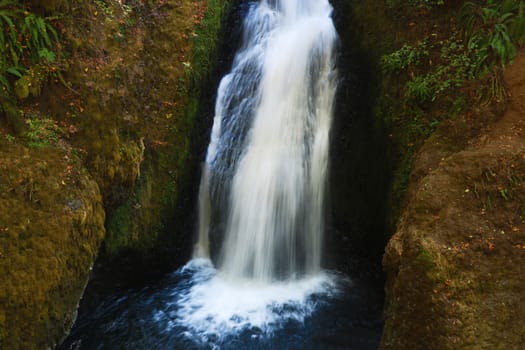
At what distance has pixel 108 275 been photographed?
20.7 ft

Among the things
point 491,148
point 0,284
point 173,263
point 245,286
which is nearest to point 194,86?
point 173,263

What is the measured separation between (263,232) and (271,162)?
1297mm

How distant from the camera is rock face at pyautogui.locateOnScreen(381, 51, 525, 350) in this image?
3584 millimetres

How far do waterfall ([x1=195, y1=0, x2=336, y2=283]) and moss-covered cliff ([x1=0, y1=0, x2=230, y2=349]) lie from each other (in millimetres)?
629

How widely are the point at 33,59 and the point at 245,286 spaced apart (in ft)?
15.7

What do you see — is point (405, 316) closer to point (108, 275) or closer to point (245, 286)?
point (245, 286)

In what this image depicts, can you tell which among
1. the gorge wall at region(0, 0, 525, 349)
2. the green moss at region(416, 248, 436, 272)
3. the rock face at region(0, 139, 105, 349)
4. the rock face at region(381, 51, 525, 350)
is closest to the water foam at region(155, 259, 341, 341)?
the gorge wall at region(0, 0, 525, 349)

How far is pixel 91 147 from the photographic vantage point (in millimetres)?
5746

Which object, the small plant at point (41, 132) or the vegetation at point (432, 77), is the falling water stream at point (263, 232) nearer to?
the vegetation at point (432, 77)

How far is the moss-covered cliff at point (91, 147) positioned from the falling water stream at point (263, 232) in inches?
25.7

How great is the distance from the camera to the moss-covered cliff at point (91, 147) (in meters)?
4.54

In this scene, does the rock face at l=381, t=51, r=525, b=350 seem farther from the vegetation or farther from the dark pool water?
the dark pool water

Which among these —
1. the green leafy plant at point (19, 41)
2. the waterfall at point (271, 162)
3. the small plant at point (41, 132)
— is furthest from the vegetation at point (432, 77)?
the green leafy plant at point (19, 41)

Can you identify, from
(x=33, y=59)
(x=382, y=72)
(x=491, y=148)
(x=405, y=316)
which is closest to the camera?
(x=405, y=316)
